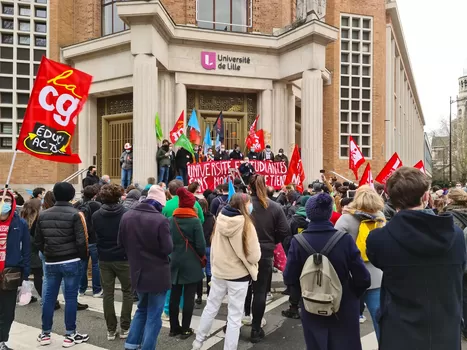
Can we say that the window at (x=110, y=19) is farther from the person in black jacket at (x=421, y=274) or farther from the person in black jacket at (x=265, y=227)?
the person in black jacket at (x=421, y=274)

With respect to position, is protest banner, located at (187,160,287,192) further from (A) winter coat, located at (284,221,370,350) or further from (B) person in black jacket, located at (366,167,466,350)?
(B) person in black jacket, located at (366,167,466,350)

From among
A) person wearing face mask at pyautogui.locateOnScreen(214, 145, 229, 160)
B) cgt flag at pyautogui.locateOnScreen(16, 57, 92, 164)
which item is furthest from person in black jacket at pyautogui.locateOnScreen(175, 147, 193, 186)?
cgt flag at pyautogui.locateOnScreen(16, 57, 92, 164)

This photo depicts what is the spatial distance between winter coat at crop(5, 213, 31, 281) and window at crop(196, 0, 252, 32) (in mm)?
16890

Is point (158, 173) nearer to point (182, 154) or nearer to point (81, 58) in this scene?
point (182, 154)

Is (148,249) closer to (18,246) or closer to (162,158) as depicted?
(18,246)

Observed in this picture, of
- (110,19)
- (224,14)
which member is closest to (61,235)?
(224,14)

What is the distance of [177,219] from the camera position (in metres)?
4.96

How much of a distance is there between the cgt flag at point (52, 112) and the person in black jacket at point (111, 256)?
2.79 ft

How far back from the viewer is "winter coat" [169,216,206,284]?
4.91m

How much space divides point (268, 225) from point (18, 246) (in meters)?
3.00

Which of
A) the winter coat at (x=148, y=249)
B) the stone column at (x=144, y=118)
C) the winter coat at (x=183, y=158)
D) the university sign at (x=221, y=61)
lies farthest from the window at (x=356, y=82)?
the winter coat at (x=148, y=249)

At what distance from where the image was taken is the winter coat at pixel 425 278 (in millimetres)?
2355

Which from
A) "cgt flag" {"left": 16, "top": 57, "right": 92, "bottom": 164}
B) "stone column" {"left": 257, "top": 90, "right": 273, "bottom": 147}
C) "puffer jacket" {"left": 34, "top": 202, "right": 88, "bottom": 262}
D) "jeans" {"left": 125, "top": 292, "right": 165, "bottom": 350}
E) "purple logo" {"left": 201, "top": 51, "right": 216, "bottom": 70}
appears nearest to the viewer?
"jeans" {"left": 125, "top": 292, "right": 165, "bottom": 350}

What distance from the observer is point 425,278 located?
2.38 metres
